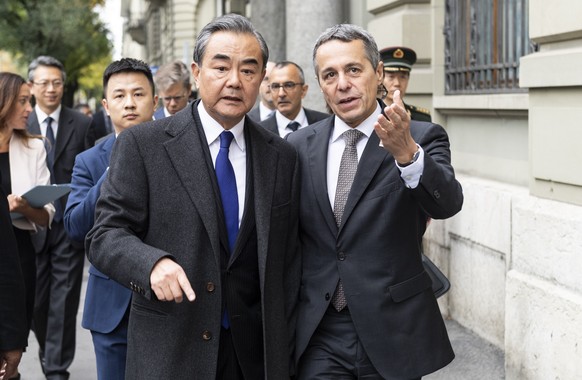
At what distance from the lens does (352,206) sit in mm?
3646

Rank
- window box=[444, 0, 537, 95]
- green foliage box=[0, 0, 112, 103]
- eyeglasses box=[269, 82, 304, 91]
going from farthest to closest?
green foliage box=[0, 0, 112, 103] < eyeglasses box=[269, 82, 304, 91] < window box=[444, 0, 537, 95]

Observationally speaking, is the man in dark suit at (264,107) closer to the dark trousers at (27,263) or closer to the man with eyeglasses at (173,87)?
the man with eyeglasses at (173,87)

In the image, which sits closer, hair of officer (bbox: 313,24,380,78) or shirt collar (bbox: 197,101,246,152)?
shirt collar (bbox: 197,101,246,152)

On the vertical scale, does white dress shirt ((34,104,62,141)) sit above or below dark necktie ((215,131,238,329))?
above

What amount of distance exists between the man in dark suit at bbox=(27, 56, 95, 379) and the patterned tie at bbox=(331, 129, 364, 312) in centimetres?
322

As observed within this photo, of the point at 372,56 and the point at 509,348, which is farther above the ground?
the point at 372,56

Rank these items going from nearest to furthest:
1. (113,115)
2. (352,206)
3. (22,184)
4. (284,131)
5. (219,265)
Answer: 1. (219,265)
2. (352,206)
3. (113,115)
4. (22,184)
5. (284,131)

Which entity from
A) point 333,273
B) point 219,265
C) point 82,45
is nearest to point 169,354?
point 219,265

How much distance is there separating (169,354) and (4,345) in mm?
1369

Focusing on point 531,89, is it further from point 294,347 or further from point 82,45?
point 82,45

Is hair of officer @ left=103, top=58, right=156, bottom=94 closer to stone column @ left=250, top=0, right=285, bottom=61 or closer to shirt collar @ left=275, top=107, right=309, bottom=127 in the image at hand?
shirt collar @ left=275, top=107, right=309, bottom=127

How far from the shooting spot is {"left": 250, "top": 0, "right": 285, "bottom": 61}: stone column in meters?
12.3

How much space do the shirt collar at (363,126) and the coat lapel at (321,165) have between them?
0.09ft

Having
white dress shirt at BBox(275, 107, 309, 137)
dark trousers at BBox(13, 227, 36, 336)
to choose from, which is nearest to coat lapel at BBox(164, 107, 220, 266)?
dark trousers at BBox(13, 227, 36, 336)
